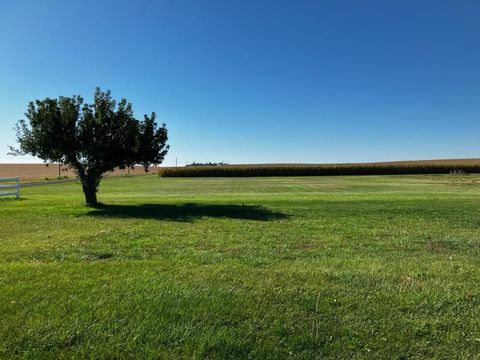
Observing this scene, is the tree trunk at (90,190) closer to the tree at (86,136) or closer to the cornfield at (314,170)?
the tree at (86,136)

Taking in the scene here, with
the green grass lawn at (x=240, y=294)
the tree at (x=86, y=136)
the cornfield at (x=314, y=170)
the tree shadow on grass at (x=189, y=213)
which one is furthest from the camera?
the cornfield at (x=314, y=170)

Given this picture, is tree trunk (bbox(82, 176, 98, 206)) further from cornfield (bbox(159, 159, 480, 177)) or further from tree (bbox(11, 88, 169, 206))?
cornfield (bbox(159, 159, 480, 177))

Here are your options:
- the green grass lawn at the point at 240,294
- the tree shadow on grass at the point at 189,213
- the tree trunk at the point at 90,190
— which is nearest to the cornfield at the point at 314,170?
the tree trunk at the point at 90,190

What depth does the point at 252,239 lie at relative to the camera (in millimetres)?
9461

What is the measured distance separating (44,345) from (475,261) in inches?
268

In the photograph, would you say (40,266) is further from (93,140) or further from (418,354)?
(93,140)

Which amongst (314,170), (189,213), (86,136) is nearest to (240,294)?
(189,213)

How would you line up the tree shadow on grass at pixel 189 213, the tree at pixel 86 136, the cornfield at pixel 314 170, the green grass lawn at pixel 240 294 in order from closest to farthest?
the green grass lawn at pixel 240 294
the tree shadow on grass at pixel 189 213
the tree at pixel 86 136
the cornfield at pixel 314 170

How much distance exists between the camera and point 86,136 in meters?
17.8

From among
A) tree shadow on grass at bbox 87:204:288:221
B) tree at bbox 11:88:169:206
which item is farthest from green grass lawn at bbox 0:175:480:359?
tree at bbox 11:88:169:206

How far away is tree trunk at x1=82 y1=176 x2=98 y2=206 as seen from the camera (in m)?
18.3

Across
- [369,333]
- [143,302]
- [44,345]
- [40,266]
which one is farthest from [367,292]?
[40,266]

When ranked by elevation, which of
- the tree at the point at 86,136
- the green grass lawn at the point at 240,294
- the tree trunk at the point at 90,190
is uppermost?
the tree at the point at 86,136

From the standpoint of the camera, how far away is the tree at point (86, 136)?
57.1ft
